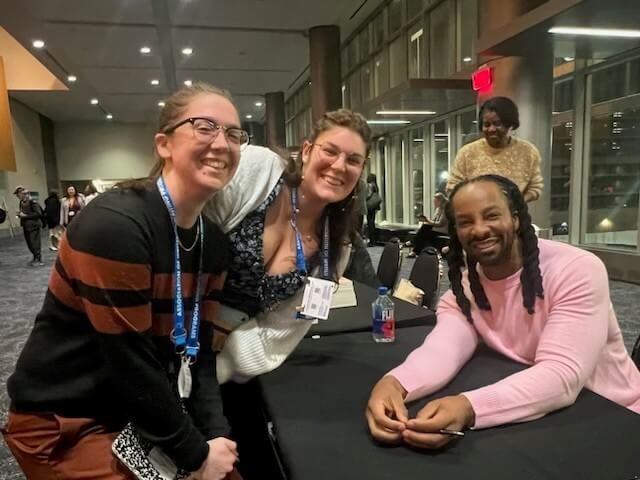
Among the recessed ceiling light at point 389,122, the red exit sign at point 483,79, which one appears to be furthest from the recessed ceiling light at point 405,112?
the red exit sign at point 483,79

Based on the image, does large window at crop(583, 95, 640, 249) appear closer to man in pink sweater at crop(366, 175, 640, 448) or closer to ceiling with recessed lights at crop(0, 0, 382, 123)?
ceiling with recessed lights at crop(0, 0, 382, 123)

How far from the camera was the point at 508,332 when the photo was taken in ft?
4.32

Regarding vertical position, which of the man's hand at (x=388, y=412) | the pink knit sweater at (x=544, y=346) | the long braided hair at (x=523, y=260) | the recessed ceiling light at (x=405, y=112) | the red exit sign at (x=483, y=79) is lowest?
the man's hand at (x=388, y=412)

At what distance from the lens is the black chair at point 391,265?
327 cm

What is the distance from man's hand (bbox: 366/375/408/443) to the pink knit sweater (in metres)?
0.04

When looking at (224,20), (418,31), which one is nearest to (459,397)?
(418,31)

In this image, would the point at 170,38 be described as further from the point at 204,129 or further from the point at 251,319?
the point at 204,129

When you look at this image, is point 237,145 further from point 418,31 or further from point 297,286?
point 418,31

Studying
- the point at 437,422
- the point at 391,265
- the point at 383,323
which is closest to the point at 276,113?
the point at 391,265

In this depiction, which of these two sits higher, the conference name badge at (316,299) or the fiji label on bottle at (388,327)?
the conference name badge at (316,299)

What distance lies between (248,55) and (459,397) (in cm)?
994

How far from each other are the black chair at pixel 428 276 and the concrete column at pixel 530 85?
2252 mm

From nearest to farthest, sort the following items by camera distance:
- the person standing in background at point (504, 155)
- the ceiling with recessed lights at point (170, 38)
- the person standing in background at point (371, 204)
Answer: the person standing in background at point (504, 155) < the ceiling with recessed lights at point (170, 38) < the person standing in background at point (371, 204)

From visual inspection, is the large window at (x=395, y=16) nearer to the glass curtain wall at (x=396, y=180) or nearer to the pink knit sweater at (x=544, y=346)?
the glass curtain wall at (x=396, y=180)
